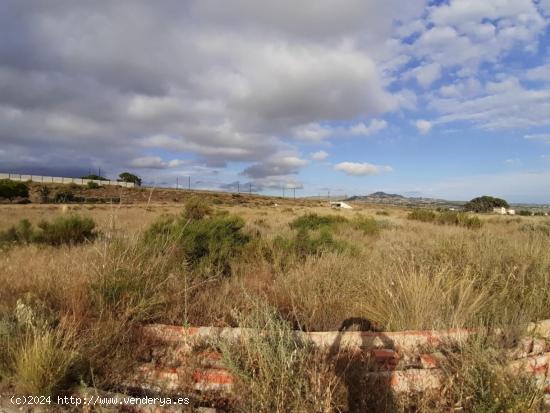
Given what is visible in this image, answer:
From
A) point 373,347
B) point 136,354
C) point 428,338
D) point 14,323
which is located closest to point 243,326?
point 136,354

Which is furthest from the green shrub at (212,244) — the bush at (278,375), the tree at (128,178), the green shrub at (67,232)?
the tree at (128,178)

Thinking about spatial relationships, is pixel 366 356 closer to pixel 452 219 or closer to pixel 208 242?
pixel 208 242

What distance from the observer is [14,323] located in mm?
3824

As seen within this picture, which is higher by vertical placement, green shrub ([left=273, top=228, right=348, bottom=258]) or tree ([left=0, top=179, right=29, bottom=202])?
tree ([left=0, top=179, right=29, bottom=202])

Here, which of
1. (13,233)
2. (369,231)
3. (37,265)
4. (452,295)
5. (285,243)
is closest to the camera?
(452,295)

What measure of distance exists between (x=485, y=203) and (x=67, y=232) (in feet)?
251

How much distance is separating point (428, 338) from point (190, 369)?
8.13 ft

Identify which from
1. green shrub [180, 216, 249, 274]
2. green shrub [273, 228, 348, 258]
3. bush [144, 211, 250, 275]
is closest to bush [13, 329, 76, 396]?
bush [144, 211, 250, 275]

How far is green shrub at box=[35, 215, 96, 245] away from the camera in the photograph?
1223 centimetres

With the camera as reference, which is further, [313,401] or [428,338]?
[428,338]

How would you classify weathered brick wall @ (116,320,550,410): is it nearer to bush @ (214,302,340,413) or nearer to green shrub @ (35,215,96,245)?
bush @ (214,302,340,413)

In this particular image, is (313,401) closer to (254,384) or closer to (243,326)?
(254,384)

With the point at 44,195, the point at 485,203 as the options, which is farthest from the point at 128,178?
the point at 485,203

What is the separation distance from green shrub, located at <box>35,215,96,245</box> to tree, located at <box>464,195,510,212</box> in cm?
6753
